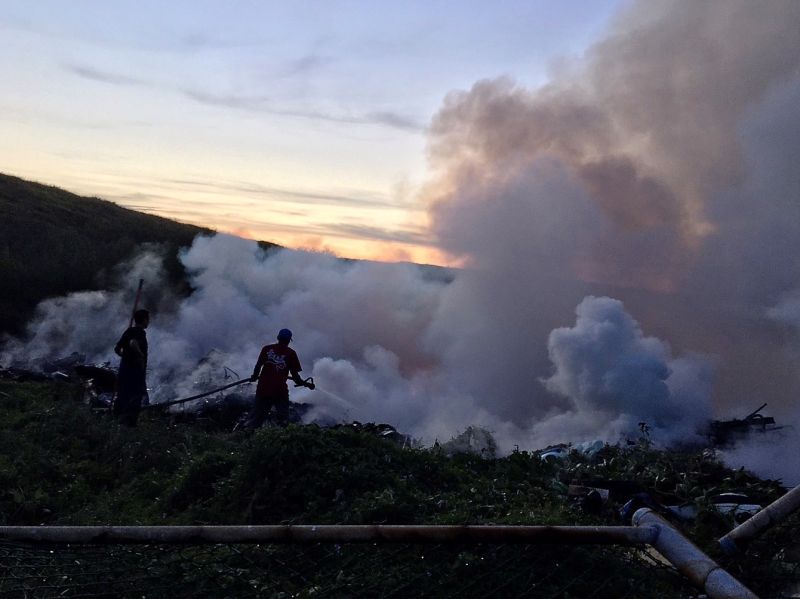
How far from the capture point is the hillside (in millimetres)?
24109

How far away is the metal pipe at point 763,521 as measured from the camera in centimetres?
383

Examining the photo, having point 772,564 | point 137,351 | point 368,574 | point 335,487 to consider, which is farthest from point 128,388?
point 772,564

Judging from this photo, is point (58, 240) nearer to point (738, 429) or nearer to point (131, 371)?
point (131, 371)

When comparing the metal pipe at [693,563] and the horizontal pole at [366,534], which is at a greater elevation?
the metal pipe at [693,563]

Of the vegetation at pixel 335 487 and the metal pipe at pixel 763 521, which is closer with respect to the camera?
the metal pipe at pixel 763 521

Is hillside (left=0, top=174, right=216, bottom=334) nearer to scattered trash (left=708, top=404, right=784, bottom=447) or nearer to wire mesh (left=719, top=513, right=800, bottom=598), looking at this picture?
→ scattered trash (left=708, top=404, right=784, bottom=447)

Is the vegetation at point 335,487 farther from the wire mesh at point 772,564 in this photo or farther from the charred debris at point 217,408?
the charred debris at point 217,408

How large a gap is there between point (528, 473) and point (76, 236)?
75.8ft

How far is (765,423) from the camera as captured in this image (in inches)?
640

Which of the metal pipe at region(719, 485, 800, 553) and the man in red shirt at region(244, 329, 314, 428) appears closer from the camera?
the metal pipe at region(719, 485, 800, 553)

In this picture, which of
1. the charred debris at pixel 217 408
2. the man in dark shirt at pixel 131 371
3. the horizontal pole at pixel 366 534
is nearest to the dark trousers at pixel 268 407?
the man in dark shirt at pixel 131 371

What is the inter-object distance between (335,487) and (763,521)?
13.9 ft

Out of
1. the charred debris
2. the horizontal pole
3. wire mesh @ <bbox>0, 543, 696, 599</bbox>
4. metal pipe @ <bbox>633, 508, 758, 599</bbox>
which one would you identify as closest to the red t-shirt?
the charred debris

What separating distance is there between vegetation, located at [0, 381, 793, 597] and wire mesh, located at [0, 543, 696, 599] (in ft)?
0.06
